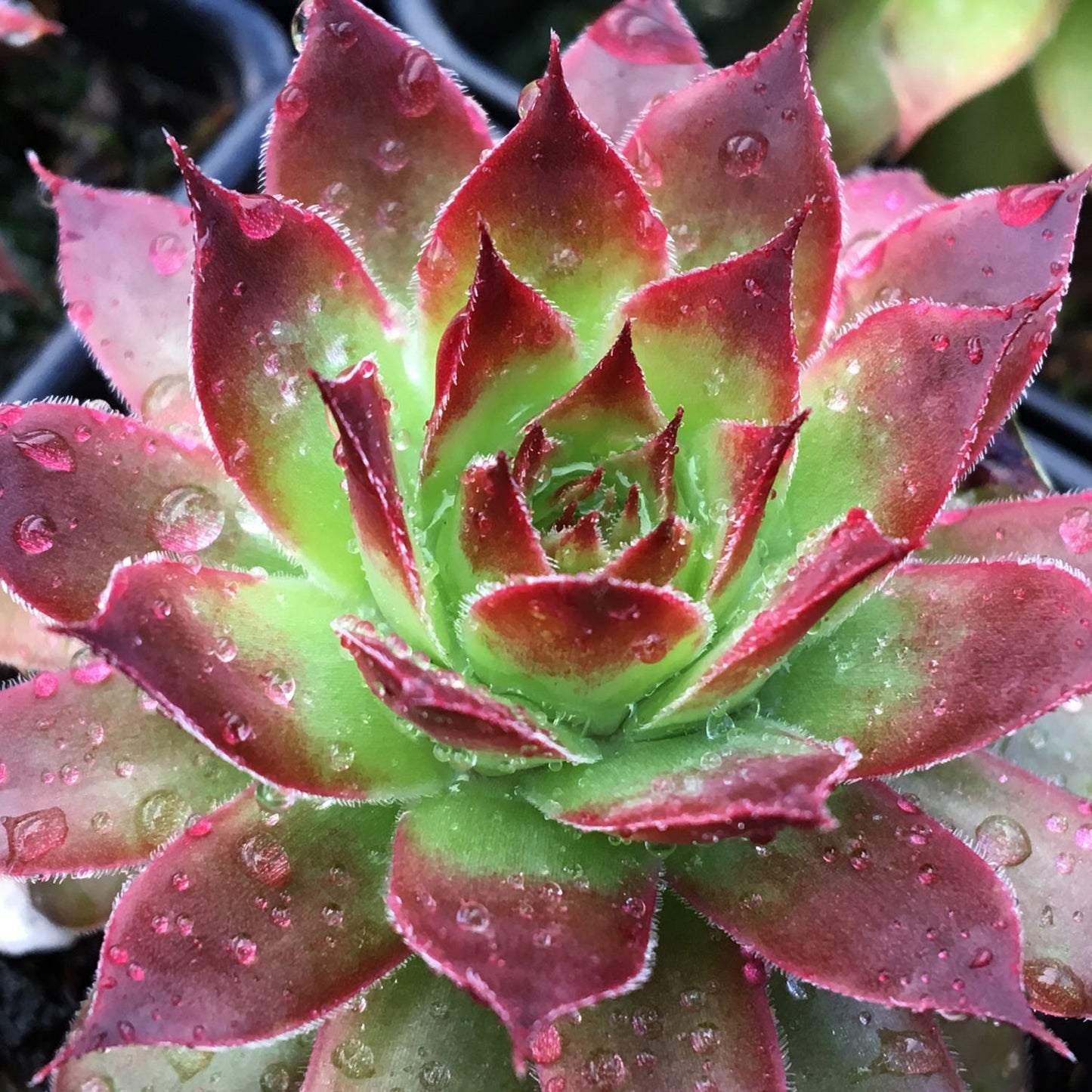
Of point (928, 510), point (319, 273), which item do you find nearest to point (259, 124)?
point (319, 273)

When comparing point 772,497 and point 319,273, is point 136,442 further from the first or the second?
point 772,497

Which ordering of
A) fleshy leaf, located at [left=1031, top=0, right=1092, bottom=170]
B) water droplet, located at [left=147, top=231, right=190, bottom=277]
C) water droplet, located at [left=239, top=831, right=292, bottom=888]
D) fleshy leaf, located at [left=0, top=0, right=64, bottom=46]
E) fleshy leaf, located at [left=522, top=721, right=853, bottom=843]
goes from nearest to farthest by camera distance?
fleshy leaf, located at [left=522, top=721, right=853, bottom=843]
water droplet, located at [left=239, top=831, right=292, bottom=888]
water droplet, located at [left=147, top=231, right=190, bottom=277]
fleshy leaf, located at [left=0, top=0, right=64, bottom=46]
fleshy leaf, located at [left=1031, top=0, right=1092, bottom=170]

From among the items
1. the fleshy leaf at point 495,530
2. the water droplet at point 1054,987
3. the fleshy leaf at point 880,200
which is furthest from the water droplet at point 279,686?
the fleshy leaf at point 880,200

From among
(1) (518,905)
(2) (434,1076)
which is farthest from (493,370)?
(2) (434,1076)

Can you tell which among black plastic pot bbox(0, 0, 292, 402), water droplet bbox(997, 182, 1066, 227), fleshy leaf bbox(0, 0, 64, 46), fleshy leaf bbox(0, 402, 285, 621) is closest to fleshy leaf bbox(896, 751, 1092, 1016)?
water droplet bbox(997, 182, 1066, 227)

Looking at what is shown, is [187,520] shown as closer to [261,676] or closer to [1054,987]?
[261,676]

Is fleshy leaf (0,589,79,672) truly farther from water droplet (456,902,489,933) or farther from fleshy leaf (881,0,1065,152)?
fleshy leaf (881,0,1065,152)
